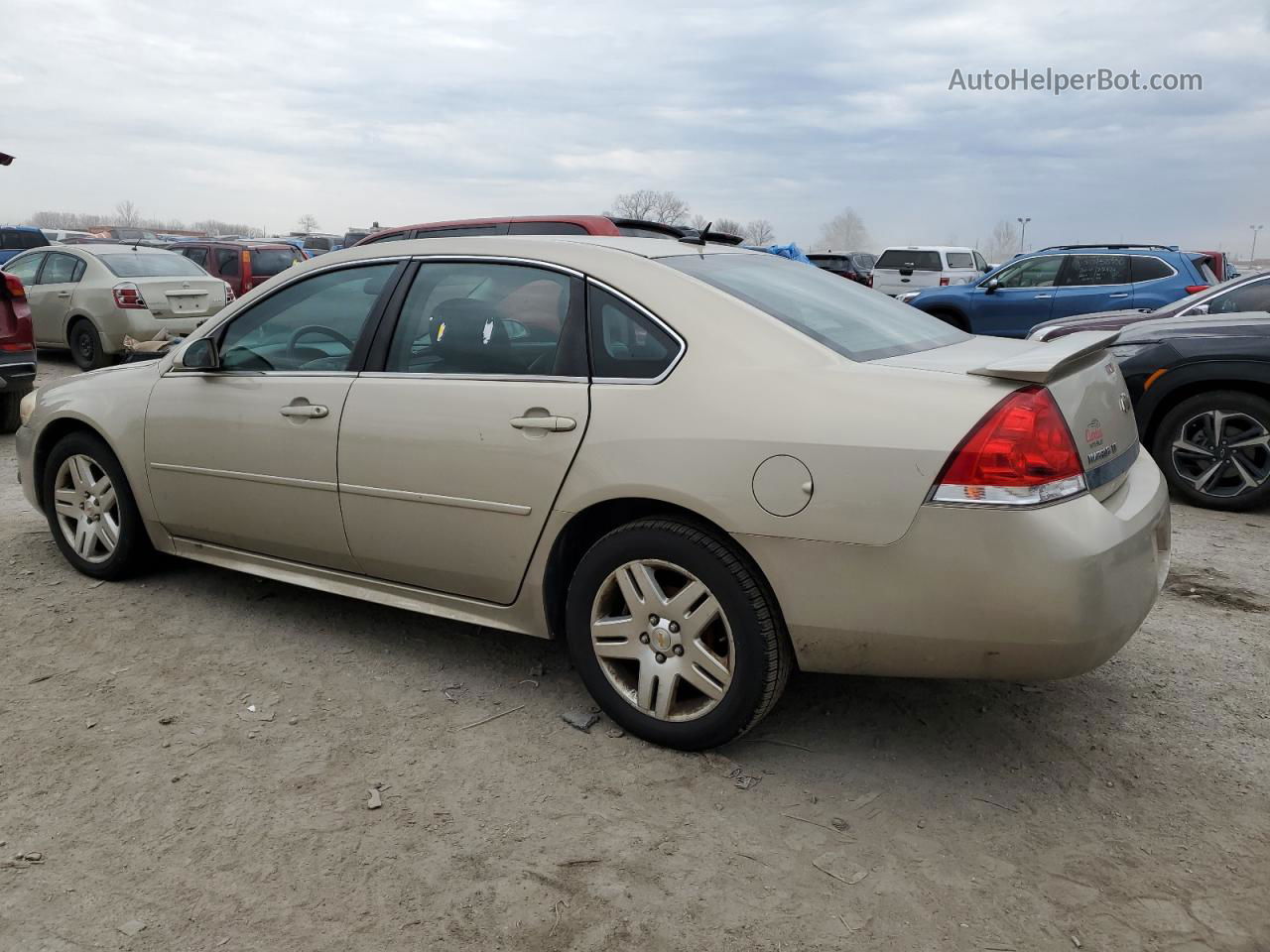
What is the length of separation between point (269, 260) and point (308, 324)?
15.0 metres

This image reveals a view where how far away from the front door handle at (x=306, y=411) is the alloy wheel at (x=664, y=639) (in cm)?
126

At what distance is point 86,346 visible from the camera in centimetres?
1253

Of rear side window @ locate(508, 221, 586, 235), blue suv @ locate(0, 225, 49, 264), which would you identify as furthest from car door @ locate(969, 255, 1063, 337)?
blue suv @ locate(0, 225, 49, 264)

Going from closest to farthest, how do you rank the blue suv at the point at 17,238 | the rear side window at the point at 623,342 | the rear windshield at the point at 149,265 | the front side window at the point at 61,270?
1. the rear side window at the point at 623,342
2. the rear windshield at the point at 149,265
3. the front side window at the point at 61,270
4. the blue suv at the point at 17,238

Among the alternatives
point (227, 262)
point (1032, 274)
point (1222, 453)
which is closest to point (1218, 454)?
point (1222, 453)

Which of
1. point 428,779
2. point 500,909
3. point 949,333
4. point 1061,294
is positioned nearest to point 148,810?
point 428,779

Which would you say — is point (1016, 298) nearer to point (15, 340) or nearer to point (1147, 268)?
point (1147, 268)

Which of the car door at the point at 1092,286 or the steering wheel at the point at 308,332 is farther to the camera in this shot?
the car door at the point at 1092,286

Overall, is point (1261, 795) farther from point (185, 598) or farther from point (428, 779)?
point (185, 598)

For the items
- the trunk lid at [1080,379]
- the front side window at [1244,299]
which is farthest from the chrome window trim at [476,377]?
the front side window at [1244,299]

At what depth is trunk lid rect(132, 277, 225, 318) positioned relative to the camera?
12266 mm

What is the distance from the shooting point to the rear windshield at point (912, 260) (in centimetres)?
2328

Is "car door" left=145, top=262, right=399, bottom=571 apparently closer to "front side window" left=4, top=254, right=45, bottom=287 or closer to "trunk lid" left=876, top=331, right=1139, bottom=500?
"trunk lid" left=876, top=331, right=1139, bottom=500

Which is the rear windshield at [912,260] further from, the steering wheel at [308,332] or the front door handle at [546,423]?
the front door handle at [546,423]
